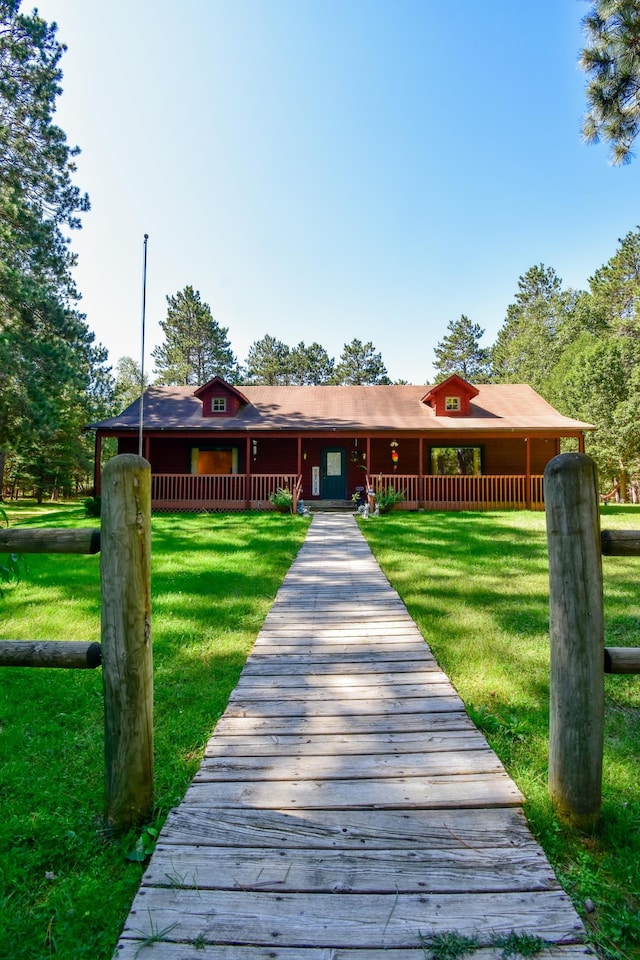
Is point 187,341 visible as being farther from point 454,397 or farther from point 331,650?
point 331,650

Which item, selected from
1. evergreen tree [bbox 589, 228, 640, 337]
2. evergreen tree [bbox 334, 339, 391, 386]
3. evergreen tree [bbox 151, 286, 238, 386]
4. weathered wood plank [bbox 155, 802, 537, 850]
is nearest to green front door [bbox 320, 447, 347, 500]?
weathered wood plank [bbox 155, 802, 537, 850]

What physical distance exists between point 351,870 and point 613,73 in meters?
14.8

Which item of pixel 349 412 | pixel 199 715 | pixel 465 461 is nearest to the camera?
pixel 199 715

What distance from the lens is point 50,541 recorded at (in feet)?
6.44

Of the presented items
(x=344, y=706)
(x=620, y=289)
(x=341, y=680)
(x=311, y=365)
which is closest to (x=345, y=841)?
(x=344, y=706)

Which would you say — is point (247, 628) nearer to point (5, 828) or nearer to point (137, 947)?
point (5, 828)

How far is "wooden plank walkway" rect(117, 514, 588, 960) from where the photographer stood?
4.65 ft

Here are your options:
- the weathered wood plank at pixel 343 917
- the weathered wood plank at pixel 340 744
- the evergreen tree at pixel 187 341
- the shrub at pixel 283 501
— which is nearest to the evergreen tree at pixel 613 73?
the shrub at pixel 283 501

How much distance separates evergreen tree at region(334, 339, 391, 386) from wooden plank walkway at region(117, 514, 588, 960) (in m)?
47.2

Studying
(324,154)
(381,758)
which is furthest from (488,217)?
(381,758)

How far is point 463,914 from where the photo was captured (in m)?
1.47

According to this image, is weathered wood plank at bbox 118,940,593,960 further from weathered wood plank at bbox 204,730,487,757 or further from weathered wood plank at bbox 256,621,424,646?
weathered wood plank at bbox 256,621,424,646

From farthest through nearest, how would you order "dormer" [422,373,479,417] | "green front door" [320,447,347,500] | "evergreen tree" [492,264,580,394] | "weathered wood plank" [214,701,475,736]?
"evergreen tree" [492,264,580,394] < "green front door" [320,447,347,500] < "dormer" [422,373,479,417] < "weathered wood plank" [214,701,475,736]

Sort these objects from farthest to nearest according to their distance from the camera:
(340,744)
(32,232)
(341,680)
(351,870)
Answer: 1. (32,232)
2. (341,680)
3. (340,744)
4. (351,870)
